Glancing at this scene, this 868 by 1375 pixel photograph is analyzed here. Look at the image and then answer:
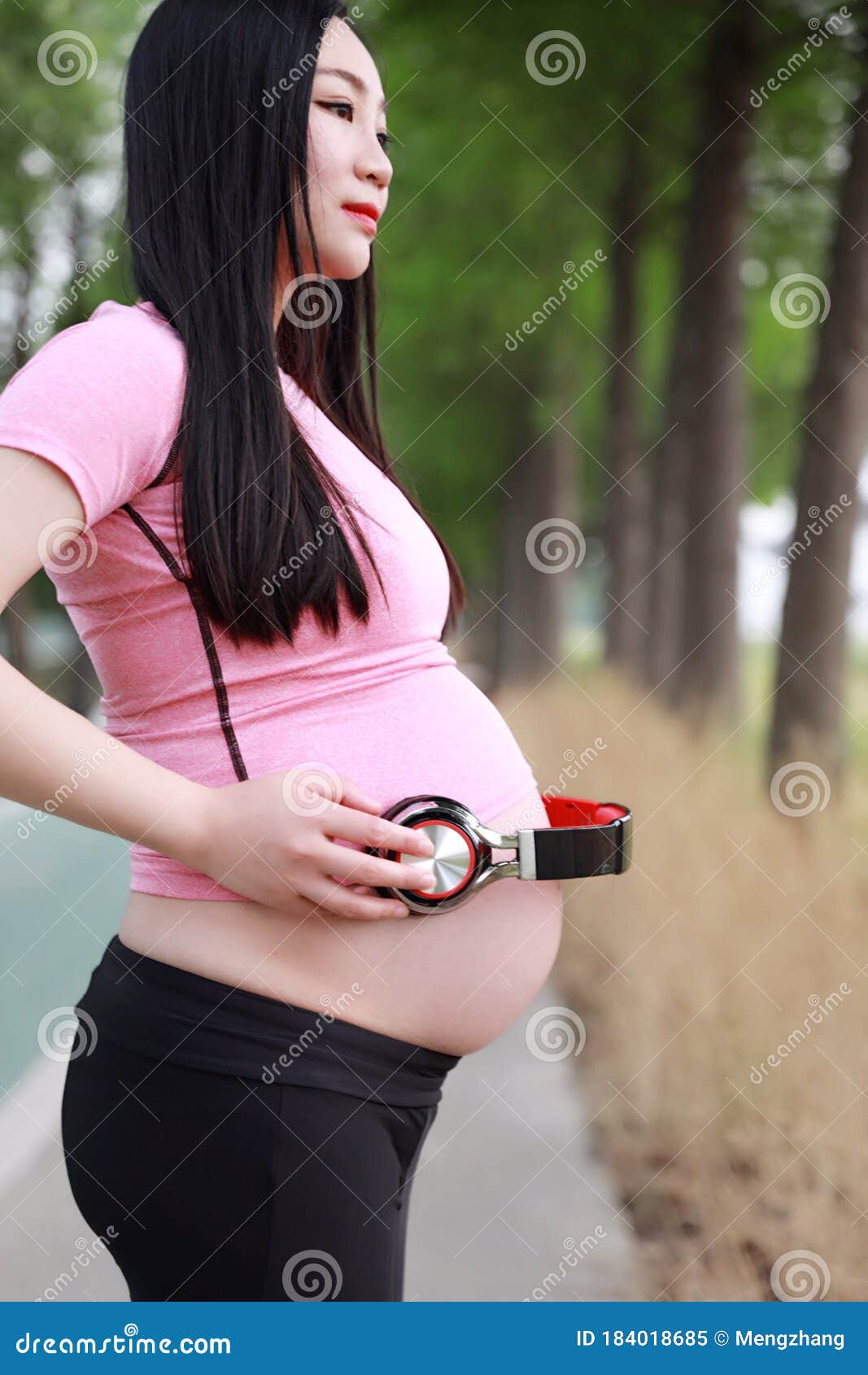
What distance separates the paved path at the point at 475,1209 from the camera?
300 centimetres

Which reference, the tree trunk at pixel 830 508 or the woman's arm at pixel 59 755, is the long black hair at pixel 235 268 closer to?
the woman's arm at pixel 59 755

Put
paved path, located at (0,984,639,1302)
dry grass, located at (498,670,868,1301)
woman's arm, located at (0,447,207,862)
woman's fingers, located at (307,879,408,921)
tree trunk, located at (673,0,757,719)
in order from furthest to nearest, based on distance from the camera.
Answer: tree trunk, located at (673,0,757,719)
paved path, located at (0,984,639,1302)
dry grass, located at (498,670,868,1301)
woman's fingers, located at (307,879,408,921)
woman's arm, located at (0,447,207,862)

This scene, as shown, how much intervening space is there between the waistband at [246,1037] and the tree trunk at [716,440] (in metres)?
6.40

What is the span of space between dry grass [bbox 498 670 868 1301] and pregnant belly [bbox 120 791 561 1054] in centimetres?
155

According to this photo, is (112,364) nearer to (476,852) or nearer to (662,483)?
(476,852)

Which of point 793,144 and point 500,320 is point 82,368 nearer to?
point 793,144

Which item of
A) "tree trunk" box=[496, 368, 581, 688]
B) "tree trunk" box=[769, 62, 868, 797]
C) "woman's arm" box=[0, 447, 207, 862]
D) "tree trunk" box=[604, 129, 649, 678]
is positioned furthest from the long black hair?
"tree trunk" box=[496, 368, 581, 688]

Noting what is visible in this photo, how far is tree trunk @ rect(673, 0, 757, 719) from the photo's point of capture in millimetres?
7059

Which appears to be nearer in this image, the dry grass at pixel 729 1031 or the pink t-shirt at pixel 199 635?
the pink t-shirt at pixel 199 635

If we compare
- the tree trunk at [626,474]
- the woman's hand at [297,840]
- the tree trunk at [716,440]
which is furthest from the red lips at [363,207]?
the tree trunk at [626,474]

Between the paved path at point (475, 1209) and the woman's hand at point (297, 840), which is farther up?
the woman's hand at point (297, 840)

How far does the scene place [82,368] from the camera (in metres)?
1.08

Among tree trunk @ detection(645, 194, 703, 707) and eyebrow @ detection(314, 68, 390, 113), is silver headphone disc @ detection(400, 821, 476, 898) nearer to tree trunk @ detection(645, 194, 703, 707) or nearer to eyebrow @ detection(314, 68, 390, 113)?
eyebrow @ detection(314, 68, 390, 113)
